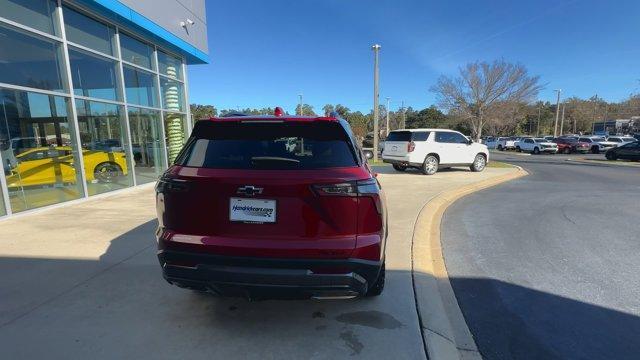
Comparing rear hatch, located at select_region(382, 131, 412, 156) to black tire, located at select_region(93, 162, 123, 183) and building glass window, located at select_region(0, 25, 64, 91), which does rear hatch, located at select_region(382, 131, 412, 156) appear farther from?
building glass window, located at select_region(0, 25, 64, 91)

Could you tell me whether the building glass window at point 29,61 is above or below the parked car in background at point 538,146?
above

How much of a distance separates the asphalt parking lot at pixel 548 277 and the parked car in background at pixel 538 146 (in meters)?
30.4

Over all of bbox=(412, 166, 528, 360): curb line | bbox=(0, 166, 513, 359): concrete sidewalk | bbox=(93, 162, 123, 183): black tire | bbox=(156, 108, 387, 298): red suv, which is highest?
bbox=(156, 108, 387, 298): red suv

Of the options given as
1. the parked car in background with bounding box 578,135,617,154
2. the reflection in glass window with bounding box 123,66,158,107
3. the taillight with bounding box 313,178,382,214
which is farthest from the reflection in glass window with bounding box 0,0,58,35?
the parked car in background with bounding box 578,135,617,154

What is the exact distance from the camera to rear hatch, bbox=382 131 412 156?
14.4 meters

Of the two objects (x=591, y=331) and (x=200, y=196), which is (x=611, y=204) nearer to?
(x=591, y=331)

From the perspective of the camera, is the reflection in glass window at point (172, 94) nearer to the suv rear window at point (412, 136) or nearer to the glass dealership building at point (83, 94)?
the glass dealership building at point (83, 94)

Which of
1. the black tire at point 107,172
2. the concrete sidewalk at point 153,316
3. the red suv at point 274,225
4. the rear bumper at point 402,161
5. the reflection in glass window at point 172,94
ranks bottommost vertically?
the concrete sidewalk at point 153,316

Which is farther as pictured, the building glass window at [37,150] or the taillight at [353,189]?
the building glass window at [37,150]

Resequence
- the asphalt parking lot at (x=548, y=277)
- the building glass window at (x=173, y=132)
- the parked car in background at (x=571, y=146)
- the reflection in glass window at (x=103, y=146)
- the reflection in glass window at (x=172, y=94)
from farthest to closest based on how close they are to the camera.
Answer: the parked car in background at (x=571, y=146) < the building glass window at (x=173, y=132) < the reflection in glass window at (x=172, y=94) < the reflection in glass window at (x=103, y=146) < the asphalt parking lot at (x=548, y=277)

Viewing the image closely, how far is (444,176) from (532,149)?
28.2 metres

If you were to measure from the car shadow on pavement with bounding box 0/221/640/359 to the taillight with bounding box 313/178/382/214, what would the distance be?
112cm

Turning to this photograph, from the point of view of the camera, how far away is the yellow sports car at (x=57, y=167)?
7371 mm

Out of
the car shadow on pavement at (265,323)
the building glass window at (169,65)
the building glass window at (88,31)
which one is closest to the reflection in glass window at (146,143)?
the building glass window at (169,65)
